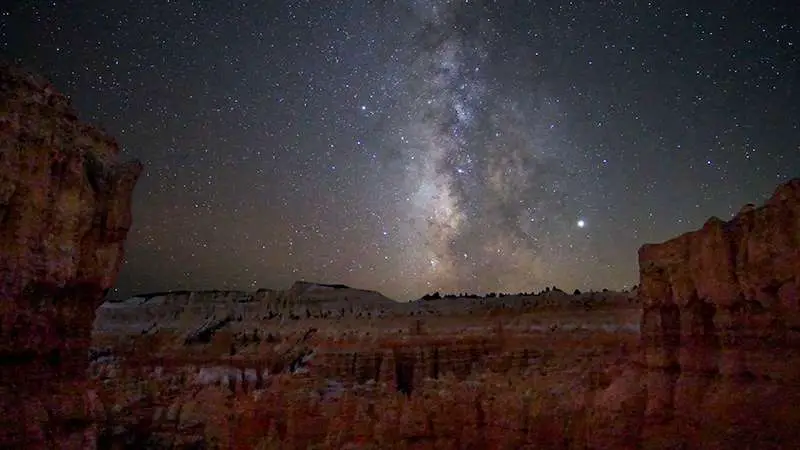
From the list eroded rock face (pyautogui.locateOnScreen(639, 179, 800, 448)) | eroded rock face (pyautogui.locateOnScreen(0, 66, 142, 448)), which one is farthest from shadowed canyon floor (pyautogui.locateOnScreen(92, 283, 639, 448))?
eroded rock face (pyautogui.locateOnScreen(0, 66, 142, 448))

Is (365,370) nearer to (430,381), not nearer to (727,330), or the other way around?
(430,381)

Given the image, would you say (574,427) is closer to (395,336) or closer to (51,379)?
(51,379)

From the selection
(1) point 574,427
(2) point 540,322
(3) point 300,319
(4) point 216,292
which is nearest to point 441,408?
(1) point 574,427

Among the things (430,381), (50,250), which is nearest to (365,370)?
(430,381)

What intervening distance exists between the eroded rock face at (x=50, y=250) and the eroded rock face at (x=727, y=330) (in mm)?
10729

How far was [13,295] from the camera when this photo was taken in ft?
30.7

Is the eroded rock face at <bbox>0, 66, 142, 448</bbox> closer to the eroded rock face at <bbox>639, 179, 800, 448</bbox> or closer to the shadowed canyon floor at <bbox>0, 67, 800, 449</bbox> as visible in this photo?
the shadowed canyon floor at <bbox>0, 67, 800, 449</bbox>

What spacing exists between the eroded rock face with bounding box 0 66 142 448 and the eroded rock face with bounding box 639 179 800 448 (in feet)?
35.2

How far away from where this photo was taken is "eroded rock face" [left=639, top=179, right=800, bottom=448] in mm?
8977

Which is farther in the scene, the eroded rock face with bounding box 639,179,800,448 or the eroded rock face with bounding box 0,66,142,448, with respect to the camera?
the eroded rock face with bounding box 0,66,142,448

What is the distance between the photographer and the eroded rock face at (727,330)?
898 centimetres

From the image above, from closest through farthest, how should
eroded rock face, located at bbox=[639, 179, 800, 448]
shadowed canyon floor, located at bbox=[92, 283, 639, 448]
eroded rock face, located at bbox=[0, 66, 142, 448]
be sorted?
eroded rock face, located at bbox=[639, 179, 800, 448] < eroded rock face, located at bbox=[0, 66, 142, 448] < shadowed canyon floor, located at bbox=[92, 283, 639, 448]

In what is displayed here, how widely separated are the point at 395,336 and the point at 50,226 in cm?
2764

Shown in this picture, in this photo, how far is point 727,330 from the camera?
1040cm
